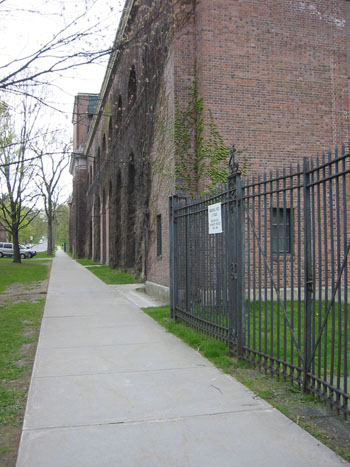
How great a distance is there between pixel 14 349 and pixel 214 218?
3.72 meters

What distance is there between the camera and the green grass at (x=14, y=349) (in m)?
4.70

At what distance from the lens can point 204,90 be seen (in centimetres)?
1239

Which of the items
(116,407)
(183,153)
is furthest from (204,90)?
(116,407)

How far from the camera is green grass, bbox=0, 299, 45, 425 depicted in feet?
15.4

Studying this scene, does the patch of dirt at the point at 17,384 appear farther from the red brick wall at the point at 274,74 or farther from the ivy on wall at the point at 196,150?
the red brick wall at the point at 274,74

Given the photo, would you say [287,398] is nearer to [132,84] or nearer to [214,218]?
[214,218]

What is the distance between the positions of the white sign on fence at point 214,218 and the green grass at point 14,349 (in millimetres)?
3302

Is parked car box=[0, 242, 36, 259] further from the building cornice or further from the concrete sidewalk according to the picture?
the concrete sidewalk

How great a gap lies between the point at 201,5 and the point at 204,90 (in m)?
2.37

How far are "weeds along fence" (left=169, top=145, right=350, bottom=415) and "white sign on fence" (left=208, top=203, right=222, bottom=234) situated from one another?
0.02 meters

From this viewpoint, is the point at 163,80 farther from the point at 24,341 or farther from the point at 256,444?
the point at 256,444

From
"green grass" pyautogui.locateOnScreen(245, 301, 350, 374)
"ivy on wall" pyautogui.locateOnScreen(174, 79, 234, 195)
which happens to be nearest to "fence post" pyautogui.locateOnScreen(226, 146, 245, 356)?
"green grass" pyautogui.locateOnScreen(245, 301, 350, 374)

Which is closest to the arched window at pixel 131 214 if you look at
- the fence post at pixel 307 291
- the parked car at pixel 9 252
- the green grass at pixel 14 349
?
the green grass at pixel 14 349

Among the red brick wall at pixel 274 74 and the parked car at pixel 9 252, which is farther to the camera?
the parked car at pixel 9 252
